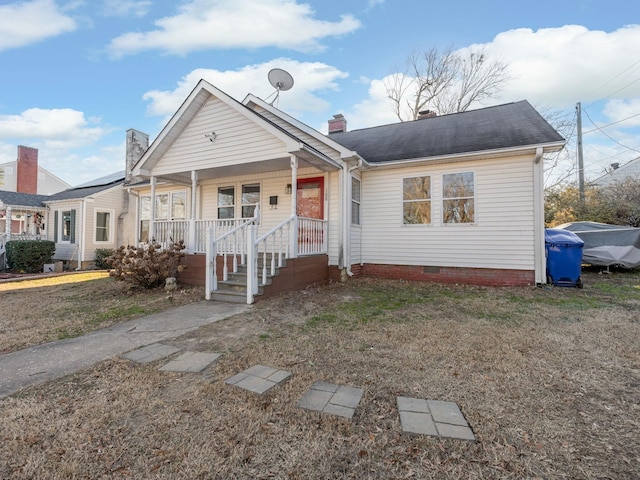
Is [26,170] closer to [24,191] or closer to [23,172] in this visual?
[23,172]

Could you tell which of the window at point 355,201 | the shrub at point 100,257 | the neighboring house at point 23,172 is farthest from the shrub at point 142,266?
the neighboring house at point 23,172

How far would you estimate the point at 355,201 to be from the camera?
9172 millimetres

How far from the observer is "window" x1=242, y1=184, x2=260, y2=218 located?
9992 mm

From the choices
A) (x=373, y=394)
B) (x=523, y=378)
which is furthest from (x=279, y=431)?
(x=523, y=378)

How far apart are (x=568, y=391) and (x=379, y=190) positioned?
23.6ft

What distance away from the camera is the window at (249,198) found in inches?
393

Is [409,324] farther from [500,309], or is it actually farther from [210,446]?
[210,446]

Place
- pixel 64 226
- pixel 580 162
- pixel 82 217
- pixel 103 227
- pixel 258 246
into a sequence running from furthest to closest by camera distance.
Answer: pixel 580 162
pixel 64 226
pixel 103 227
pixel 82 217
pixel 258 246

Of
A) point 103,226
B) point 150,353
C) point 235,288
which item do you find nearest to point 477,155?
point 235,288

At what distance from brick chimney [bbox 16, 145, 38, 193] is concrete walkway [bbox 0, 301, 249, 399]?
2784 cm

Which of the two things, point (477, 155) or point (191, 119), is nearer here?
point (477, 155)

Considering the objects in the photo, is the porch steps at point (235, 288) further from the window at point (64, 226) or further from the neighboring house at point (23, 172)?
the neighboring house at point (23, 172)

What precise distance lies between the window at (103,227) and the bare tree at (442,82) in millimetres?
18232

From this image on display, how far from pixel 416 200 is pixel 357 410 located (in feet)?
24.0
